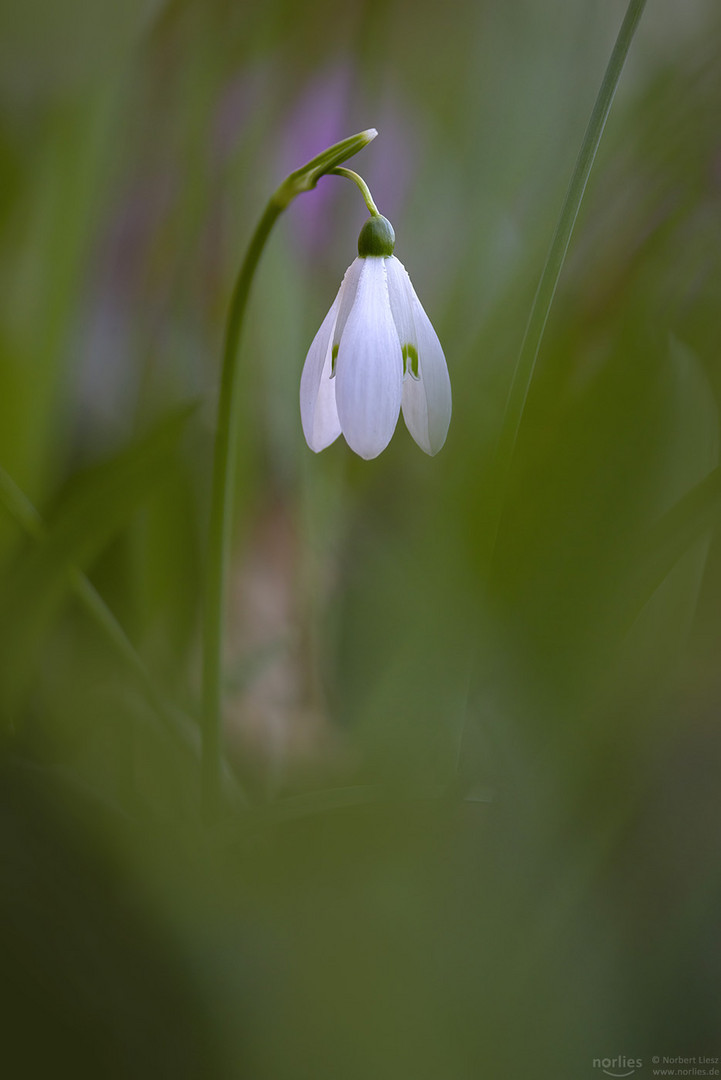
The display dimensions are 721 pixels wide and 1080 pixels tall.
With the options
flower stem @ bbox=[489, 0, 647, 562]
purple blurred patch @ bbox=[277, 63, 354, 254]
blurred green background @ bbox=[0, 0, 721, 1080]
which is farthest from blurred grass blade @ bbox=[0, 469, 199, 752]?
purple blurred patch @ bbox=[277, 63, 354, 254]

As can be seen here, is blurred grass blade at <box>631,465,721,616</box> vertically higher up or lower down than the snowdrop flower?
lower down

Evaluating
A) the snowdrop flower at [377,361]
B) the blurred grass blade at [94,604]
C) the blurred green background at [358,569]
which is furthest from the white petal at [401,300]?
the blurred grass blade at [94,604]

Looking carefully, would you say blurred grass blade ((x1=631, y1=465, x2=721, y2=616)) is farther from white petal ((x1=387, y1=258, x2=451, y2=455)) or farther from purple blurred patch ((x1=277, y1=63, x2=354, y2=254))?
purple blurred patch ((x1=277, y1=63, x2=354, y2=254))

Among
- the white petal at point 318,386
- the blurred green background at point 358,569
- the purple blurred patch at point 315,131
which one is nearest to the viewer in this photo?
the blurred green background at point 358,569

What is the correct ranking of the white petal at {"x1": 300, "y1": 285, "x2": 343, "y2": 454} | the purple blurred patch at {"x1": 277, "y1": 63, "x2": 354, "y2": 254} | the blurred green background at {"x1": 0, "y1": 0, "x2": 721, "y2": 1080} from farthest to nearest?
1. the purple blurred patch at {"x1": 277, "y1": 63, "x2": 354, "y2": 254}
2. the white petal at {"x1": 300, "y1": 285, "x2": 343, "y2": 454}
3. the blurred green background at {"x1": 0, "y1": 0, "x2": 721, "y2": 1080}

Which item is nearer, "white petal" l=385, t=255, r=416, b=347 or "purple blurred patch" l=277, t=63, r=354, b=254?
"white petal" l=385, t=255, r=416, b=347

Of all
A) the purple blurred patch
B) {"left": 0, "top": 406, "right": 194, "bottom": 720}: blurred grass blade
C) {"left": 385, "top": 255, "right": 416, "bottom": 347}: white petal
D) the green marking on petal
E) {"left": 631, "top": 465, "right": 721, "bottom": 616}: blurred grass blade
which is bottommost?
{"left": 631, "top": 465, "right": 721, "bottom": 616}: blurred grass blade

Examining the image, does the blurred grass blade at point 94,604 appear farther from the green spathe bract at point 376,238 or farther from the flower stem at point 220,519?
the green spathe bract at point 376,238
